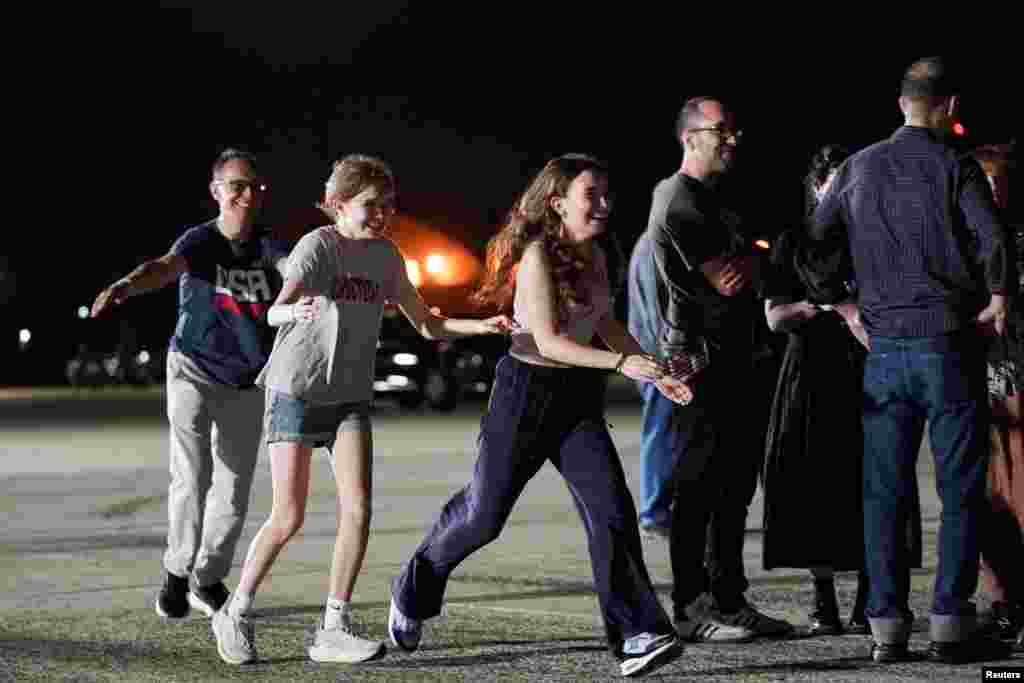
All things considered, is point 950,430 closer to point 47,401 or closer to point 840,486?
point 840,486

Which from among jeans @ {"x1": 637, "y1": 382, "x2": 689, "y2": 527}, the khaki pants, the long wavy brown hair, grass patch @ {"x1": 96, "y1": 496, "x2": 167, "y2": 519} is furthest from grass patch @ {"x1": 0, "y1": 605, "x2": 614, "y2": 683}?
grass patch @ {"x1": 96, "y1": 496, "x2": 167, "y2": 519}

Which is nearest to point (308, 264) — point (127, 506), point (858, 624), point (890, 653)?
point (890, 653)

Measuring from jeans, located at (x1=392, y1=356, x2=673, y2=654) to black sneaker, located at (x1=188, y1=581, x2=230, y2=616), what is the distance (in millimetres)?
1584

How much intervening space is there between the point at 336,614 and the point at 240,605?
0.34m

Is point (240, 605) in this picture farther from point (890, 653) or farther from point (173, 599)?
point (890, 653)

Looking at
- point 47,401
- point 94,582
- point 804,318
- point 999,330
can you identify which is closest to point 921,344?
point 999,330

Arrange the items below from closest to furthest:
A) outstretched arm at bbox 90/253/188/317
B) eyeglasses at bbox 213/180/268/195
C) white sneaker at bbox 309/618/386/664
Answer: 1. white sneaker at bbox 309/618/386/664
2. outstretched arm at bbox 90/253/188/317
3. eyeglasses at bbox 213/180/268/195

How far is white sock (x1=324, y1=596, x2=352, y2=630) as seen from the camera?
24.4ft

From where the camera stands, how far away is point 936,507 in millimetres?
13102

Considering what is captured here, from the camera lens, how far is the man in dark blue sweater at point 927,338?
23.7ft

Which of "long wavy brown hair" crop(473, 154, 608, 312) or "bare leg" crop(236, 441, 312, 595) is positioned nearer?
"long wavy brown hair" crop(473, 154, 608, 312)

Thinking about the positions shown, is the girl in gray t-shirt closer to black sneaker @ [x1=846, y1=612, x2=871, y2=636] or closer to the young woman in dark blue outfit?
the young woman in dark blue outfit

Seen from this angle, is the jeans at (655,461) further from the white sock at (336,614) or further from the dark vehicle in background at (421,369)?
the dark vehicle in background at (421,369)

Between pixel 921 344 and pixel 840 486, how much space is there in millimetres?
1065
